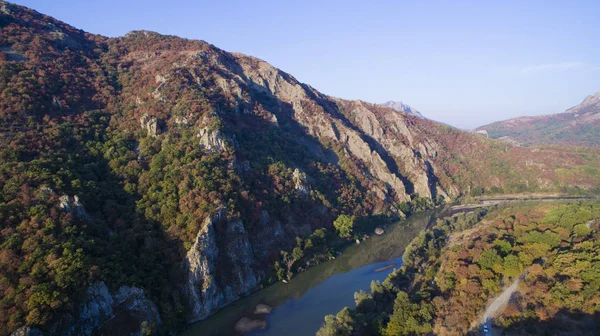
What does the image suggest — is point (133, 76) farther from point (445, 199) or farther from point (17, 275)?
point (445, 199)

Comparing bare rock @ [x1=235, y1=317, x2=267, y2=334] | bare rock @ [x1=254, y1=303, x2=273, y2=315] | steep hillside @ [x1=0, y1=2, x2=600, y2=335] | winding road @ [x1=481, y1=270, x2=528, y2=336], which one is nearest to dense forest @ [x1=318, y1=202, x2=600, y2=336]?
winding road @ [x1=481, y1=270, x2=528, y2=336]

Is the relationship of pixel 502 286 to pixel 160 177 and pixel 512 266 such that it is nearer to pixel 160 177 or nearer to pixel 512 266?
pixel 512 266

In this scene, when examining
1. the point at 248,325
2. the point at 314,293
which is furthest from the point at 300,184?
the point at 248,325

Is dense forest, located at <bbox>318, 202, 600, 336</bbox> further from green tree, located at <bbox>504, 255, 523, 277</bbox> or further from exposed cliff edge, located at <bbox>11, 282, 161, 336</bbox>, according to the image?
exposed cliff edge, located at <bbox>11, 282, 161, 336</bbox>

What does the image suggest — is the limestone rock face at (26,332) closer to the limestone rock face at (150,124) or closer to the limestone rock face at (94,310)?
the limestone rock face at (94,310)

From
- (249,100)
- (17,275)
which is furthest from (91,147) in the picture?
(249,100)

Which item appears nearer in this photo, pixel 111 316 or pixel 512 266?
pixel 111 316
